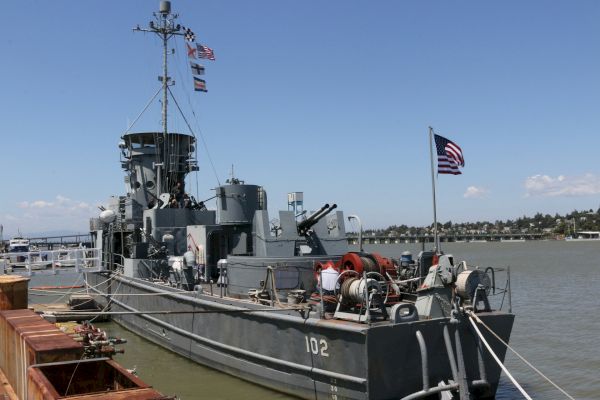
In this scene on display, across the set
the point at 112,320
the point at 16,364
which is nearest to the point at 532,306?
the point at 112,320

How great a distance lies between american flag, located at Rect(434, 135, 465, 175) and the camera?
12.4 metres

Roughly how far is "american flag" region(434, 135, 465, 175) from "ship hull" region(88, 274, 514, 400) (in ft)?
12.4

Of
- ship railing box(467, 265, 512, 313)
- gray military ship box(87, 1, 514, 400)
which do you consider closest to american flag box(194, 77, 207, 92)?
gray military ship box(87, 1, 514, 400)

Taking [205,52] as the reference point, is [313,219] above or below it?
below

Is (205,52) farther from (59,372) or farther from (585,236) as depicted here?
(585,236)

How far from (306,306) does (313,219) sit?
3.81 metres

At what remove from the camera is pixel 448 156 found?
12430 mm

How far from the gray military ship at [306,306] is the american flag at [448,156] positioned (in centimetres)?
211

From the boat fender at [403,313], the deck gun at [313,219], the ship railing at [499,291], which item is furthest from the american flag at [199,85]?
the boat fender at [403,313]

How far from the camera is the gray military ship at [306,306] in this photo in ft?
29.3

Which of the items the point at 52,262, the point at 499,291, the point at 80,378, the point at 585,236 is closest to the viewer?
the point at 80,378

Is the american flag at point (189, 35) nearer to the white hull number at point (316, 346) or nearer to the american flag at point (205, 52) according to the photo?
the american flag at point (205, 52)

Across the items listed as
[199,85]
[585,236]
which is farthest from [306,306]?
[585,236]

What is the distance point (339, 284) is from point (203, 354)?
466cm
